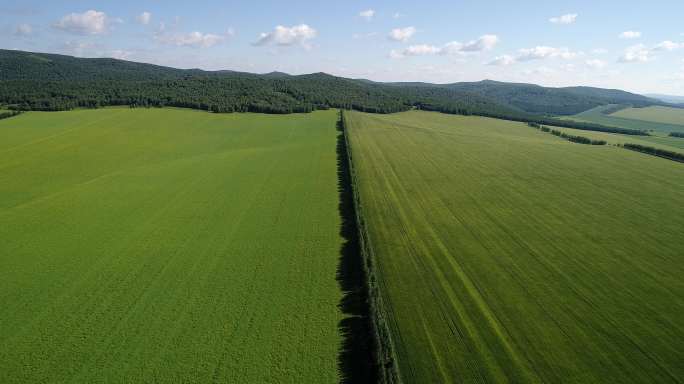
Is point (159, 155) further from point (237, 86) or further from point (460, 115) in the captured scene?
point (460, 115)

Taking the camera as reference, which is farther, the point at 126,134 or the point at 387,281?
the point at 126,134

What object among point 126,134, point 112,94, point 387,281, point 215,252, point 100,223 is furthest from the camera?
point 112,94

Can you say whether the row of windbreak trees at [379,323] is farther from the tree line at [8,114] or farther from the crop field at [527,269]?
the tree line at [8,114]

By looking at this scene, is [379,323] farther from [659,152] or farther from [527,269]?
[659,152]

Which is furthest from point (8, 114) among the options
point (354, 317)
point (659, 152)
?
point (659, 152)

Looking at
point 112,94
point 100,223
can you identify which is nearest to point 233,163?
point 100,223

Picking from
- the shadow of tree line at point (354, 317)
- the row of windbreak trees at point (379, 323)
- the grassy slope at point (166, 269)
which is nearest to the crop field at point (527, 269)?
the row of windbreak trees at point (379, 323)
